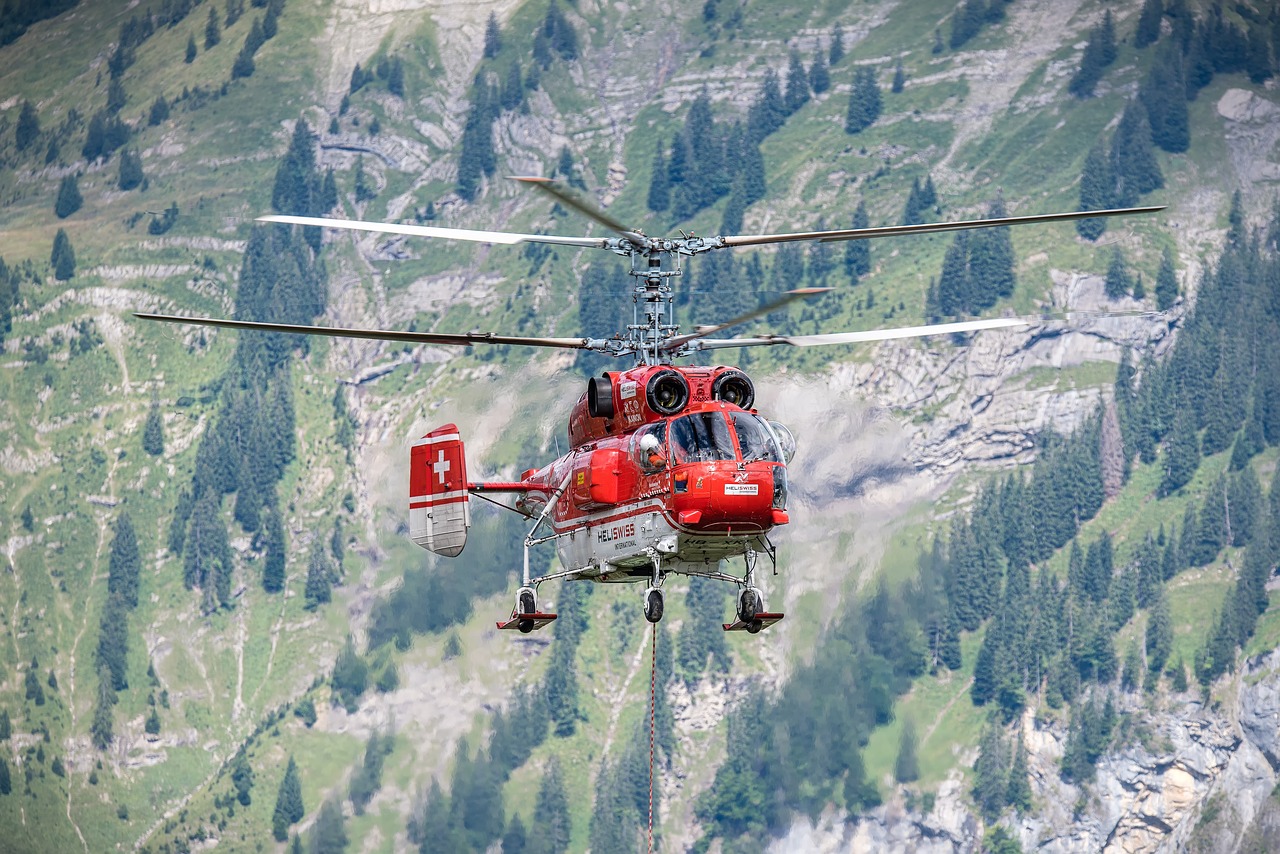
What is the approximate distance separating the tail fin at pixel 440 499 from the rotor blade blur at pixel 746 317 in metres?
7.51

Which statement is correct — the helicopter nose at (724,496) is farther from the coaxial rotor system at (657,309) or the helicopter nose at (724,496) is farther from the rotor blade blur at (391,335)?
the rotor blade blur at (391,335)

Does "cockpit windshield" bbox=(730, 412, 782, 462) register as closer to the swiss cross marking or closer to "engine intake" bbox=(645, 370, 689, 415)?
"engine intake" bbox=(645, 370, 689, 415)

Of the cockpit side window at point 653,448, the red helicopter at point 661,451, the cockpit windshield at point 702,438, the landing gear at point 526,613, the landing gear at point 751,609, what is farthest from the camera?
the landing gear at point 526,613

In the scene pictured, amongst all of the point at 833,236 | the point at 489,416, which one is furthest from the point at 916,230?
the point at 489,416

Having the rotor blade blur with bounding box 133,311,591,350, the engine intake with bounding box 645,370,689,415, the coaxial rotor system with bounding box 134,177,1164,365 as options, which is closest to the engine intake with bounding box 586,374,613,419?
the coaxial rotor system with bounding box 134,177,1164,365

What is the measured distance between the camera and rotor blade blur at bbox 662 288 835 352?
71188mm

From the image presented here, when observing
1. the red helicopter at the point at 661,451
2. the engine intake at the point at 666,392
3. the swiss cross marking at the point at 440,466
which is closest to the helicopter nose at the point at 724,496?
the red helicopter at the point at 661,451

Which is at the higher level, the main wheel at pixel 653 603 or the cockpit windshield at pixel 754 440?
the cockpit windshield at pixel 754 440

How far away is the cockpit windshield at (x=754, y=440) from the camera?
76.3 metres

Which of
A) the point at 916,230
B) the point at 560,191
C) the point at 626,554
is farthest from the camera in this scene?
the point at 626,554

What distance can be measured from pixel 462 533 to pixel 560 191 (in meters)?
20.0

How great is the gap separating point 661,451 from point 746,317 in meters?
5.95

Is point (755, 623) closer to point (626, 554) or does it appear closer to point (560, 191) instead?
point (626, 554)

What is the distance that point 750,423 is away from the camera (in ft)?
252
